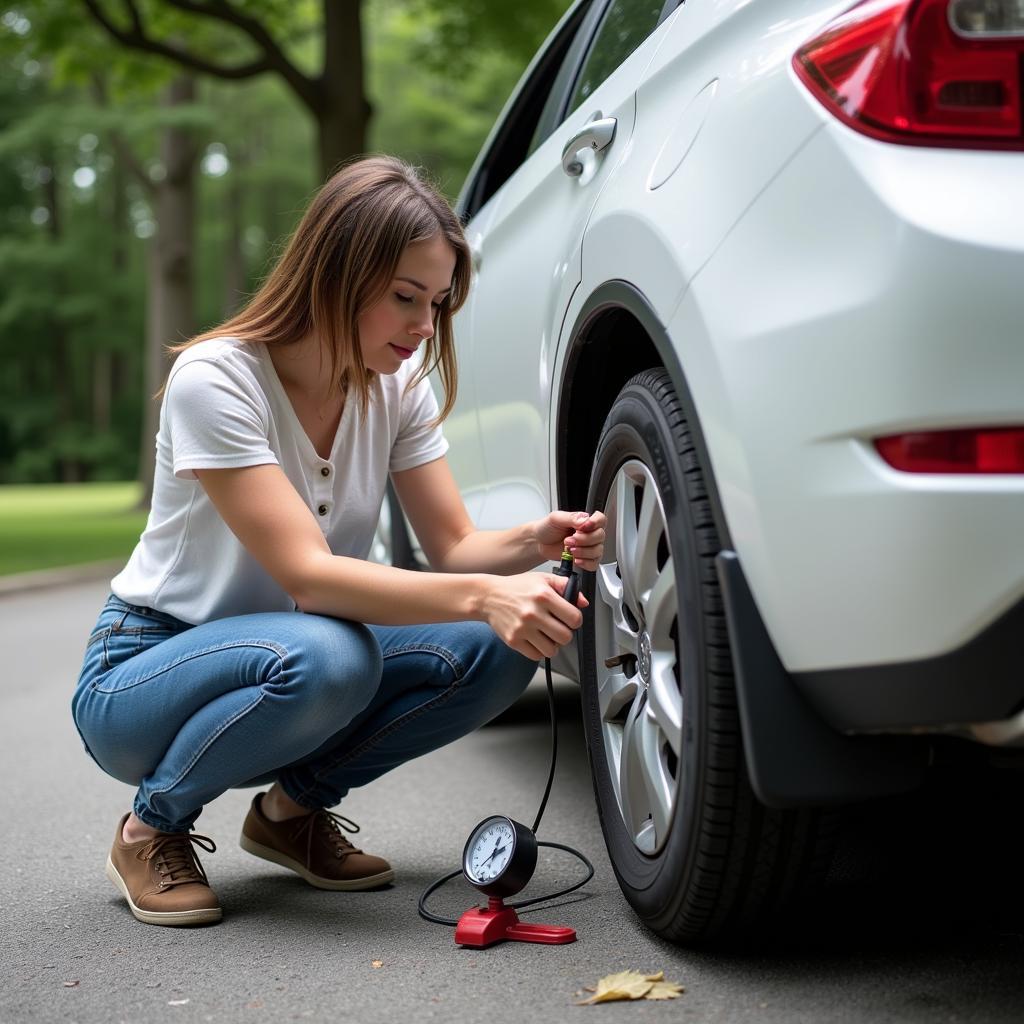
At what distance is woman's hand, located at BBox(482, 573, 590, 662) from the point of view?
2.13m

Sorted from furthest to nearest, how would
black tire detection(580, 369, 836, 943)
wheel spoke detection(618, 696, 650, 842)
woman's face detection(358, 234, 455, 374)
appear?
woman's face detection(358, 234, 455, 374)
wheel spoke detection(618, 696, 650, 842)
black tire detection(580, 369, 836, 943)

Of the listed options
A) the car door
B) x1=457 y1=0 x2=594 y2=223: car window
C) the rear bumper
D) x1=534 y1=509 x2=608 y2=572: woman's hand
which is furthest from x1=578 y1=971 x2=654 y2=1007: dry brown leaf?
x1=457 y1=0 x2=594 y2=223: car window

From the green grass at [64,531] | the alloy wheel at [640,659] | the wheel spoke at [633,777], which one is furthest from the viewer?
the green grass at [64,531]

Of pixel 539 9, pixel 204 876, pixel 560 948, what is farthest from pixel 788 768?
pixel 539 9

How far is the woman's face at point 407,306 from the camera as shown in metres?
2.49

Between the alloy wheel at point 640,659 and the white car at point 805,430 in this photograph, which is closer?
the white car at point 805,430

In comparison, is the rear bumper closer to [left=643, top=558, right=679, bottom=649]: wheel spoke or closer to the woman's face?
[left=643, top=558, right=679, bottom=649]: wheel spoke

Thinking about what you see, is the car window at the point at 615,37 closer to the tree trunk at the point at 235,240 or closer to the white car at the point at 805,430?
the white car at the point at 805,430

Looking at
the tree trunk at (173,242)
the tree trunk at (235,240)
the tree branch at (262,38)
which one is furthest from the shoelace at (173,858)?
the tree trunk at (235,240)

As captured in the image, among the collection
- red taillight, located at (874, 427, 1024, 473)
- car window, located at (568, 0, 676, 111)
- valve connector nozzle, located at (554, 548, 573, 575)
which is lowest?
valve connector nozzle, located at (554, 548, 573, 575)

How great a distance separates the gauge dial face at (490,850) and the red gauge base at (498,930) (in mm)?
48

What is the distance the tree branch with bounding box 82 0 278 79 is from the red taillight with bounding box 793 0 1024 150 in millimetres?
11691

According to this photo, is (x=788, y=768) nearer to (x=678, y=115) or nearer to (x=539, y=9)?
(x=678, y=115)

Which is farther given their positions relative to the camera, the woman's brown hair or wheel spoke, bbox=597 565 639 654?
the woman's brown hair
